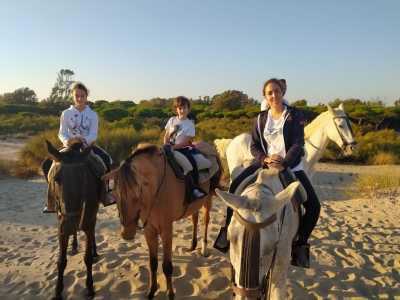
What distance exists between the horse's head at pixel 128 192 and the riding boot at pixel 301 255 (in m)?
1.68

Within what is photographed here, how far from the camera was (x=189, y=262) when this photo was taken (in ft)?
13.9

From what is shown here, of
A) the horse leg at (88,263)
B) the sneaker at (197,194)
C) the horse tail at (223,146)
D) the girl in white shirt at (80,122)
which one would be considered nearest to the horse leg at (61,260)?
the horse leg at (88,263)

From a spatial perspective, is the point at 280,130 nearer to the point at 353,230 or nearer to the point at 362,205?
the point at 353,230

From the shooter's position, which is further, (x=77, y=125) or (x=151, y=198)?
(x=77, y=125)

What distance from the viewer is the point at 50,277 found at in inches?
153

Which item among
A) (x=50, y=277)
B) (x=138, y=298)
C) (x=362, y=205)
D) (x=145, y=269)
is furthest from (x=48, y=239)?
(x=362, y=205)

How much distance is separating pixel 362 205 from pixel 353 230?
6.60 feet

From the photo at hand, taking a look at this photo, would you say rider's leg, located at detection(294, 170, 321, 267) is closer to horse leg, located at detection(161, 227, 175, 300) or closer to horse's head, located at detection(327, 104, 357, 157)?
horse leg, located at detection(161, 227, 175, 300)

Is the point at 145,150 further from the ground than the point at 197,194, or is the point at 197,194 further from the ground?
the point at 145,150

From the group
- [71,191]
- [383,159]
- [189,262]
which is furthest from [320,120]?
[383,159]

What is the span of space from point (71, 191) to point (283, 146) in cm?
233

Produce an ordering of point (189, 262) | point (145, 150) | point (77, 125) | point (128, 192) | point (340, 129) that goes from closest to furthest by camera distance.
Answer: point (128, 192)
point (145, 150)
point (77, 125)
point (189, 262)
point (340, 129)

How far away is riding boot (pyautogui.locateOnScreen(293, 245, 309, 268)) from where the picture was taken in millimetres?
2844

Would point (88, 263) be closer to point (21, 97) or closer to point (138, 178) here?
point (138, 178)
